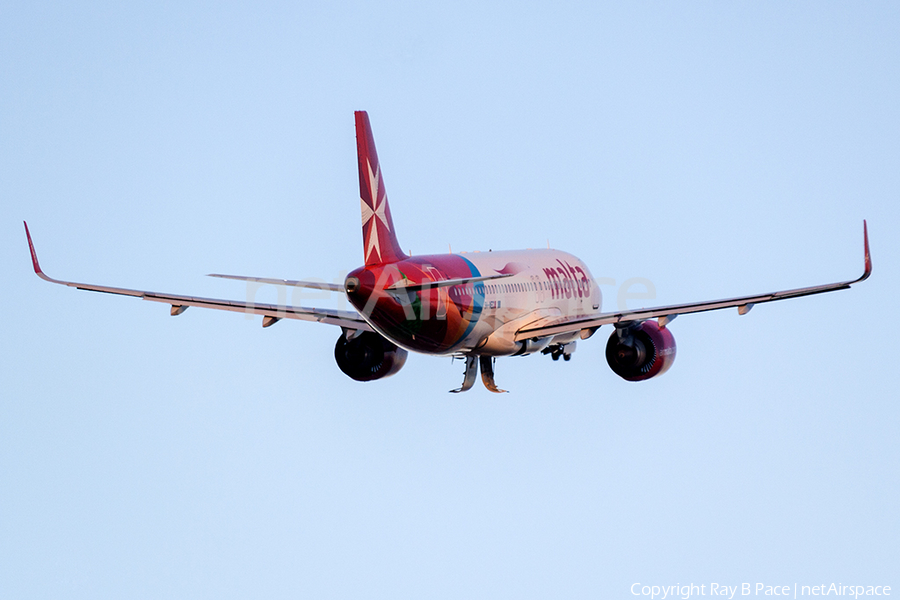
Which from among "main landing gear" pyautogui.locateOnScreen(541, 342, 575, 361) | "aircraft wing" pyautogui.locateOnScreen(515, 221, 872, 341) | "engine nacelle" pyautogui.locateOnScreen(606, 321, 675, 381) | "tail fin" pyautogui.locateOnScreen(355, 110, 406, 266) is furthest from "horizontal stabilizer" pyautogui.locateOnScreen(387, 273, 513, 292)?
"main landing gear" pyautogui.locateOnScreen(541, 342, 575, 361)

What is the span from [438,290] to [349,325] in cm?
658

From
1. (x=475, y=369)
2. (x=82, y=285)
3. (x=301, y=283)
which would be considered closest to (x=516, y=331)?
(x=475, y=369)

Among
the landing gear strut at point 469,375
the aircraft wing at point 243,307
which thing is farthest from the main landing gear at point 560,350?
the aircraft wing at point 243,307

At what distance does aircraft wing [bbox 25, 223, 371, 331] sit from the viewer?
53031mm

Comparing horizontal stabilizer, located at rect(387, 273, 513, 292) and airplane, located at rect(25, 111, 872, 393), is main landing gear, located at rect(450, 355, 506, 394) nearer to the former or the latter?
airplane, located at rect(25, 111, 872, 393)

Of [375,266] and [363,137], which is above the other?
[363,137]

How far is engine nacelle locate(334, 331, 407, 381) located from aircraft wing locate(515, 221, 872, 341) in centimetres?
534

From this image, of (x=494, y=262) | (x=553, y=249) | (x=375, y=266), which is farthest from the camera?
(x=553, y=249)

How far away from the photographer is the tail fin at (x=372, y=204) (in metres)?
49.6

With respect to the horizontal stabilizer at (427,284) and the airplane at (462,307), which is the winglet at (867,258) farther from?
the horizontal stabilizer at (427,284)

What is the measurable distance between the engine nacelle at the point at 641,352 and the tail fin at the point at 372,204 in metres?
10.6

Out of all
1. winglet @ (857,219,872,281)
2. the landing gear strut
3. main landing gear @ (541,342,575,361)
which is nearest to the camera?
winglet @ (857,219,872,281)

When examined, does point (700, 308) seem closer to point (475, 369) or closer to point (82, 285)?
point (475, 369)

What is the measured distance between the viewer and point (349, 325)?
182 feet
